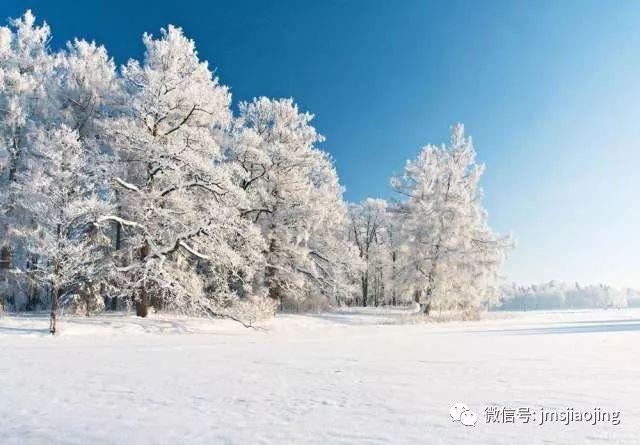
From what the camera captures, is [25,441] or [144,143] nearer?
[25,441]

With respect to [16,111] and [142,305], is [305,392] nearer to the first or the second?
[142,305]

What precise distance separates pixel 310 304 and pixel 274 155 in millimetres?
10144

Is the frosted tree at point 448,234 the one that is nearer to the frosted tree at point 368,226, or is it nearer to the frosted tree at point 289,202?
the frosted tree at point 289,202

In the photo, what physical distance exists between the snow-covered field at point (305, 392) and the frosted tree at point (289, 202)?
1310 centimetres

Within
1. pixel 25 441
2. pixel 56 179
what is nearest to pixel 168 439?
pixel 25 441

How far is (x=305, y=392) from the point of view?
A: 6.73 metres

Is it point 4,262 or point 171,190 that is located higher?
point 171,190

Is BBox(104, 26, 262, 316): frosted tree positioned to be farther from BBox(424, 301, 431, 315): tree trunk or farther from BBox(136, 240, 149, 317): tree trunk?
BBox(424, 301, 431, 315): tree trunk

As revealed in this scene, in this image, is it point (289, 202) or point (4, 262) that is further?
point (289, 202)

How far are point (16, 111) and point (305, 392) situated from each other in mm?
22567

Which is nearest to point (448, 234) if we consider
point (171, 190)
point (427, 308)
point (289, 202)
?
point (427, 308)

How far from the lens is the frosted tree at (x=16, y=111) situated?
21.0m

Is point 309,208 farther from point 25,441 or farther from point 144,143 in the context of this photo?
point 25,441

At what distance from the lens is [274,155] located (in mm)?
26734
